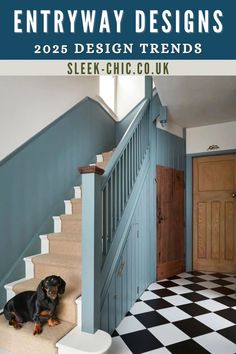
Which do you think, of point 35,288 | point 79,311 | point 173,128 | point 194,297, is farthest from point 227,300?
point 173,128

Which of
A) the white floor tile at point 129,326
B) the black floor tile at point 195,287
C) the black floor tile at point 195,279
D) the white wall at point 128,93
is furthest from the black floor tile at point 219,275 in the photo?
the white wall at point 128,93

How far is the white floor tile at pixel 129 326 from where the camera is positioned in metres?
2.04

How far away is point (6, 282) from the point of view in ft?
6.75

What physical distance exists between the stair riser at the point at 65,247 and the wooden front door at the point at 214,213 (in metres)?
2.43

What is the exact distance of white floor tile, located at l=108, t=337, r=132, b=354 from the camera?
5.74 feet

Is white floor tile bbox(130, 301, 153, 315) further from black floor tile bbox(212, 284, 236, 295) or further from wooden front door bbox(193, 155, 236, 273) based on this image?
wooden front door bbox(193, 155, 236, 273)

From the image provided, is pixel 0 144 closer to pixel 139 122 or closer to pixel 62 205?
pixel 62 205

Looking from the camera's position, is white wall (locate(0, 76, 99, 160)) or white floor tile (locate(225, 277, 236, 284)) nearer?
white wall (locate(0, 76, 99, 160))

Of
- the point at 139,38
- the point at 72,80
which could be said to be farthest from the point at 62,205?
the point at 139,38

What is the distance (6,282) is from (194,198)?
302cm

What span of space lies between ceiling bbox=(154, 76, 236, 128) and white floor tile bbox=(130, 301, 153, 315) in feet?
7.75

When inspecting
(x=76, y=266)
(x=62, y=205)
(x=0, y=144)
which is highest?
(x=0, y=144)

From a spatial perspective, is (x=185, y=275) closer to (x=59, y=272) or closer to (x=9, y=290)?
(x=59, y=272)

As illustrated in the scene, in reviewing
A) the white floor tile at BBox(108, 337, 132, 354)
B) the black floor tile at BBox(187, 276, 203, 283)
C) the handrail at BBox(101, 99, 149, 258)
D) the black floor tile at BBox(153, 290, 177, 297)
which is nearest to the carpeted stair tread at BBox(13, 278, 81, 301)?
the handrail at BBox(101, 99, 149, 258)
